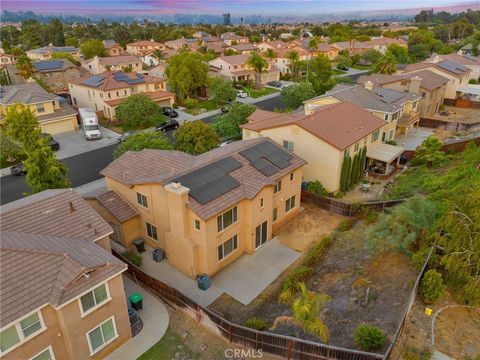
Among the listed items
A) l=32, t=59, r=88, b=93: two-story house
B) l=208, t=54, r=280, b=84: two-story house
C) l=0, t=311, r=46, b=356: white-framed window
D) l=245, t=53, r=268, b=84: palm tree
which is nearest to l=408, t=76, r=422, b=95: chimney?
l=245, t=53, r=268, b=84: palm tree

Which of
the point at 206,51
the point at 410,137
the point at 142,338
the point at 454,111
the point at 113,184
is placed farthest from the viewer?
the point at 206,51

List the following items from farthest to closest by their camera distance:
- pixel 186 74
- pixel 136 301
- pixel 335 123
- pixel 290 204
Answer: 1. pixel 186 74
2. pixel 335 123
3. pixel 290 204
4. pixel 136 301

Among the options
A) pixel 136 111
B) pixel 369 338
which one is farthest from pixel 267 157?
pixel 136 111

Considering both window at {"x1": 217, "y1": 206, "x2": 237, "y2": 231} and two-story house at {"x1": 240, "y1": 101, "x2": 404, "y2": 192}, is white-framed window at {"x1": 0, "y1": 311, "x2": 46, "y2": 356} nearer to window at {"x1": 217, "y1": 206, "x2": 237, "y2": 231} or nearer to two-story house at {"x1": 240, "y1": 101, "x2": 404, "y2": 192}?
window at {"x1": 217, "y1": 206, "x2": 237, "y2": 231}

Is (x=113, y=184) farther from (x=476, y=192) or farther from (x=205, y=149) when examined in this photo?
(x=476, y=192)

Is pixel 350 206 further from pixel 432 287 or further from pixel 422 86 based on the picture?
pixel 422 86

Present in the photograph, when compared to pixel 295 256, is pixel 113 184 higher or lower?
higher

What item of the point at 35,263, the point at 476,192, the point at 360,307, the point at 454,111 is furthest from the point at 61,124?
the point at 454,111
